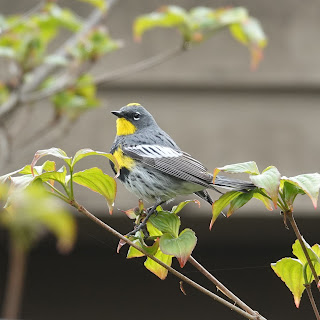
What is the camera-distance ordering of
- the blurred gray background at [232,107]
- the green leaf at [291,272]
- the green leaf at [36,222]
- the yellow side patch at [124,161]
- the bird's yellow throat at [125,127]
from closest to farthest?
1. the green leaf at [36,222]
2. the green leaf at [291,272]
3. the yellow side patch at [124,161]
4. the bird's yellow throat at [125,127]
5. the blurred gray background at [232,107]

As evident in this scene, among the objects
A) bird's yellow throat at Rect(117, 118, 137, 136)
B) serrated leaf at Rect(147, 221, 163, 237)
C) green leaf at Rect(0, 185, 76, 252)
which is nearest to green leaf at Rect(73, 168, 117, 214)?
serrated leaf at Rect(147, 221, 163, 237)

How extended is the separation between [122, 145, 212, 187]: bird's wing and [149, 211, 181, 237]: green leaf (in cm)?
31

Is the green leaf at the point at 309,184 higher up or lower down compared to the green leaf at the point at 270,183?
higher up

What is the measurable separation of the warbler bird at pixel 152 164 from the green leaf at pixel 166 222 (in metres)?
0.31

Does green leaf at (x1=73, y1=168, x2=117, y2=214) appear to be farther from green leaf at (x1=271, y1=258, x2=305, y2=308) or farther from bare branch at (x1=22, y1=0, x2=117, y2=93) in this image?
bare branch at (x1=22, y1=0, x2=117, y2=93)

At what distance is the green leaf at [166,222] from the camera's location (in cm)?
73

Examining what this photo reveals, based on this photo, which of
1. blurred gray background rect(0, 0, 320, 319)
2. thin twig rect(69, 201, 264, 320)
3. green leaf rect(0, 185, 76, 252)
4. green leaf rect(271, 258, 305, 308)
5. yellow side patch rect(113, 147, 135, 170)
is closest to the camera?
green leaf rect(0, 185, 76, 252)

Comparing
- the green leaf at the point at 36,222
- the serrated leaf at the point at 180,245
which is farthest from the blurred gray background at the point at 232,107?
the green leaf at the point at 36,222

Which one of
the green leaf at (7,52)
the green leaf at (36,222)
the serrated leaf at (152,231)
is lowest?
the serrated leaf at (152,231)

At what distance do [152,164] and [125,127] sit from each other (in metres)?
0.19

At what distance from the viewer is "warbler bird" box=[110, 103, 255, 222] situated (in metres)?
1.14

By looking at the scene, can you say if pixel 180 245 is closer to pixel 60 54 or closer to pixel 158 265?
pixel 158 265

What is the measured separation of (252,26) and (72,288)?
63.8 inches

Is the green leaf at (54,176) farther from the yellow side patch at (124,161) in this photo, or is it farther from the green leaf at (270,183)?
the yellow side patch at (124,161)
